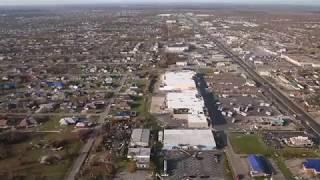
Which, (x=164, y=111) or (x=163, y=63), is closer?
(x=164, y=111)

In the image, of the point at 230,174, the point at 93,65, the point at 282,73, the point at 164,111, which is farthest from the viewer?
the point at 93,65

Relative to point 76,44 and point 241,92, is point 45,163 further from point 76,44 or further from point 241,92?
point 76,44

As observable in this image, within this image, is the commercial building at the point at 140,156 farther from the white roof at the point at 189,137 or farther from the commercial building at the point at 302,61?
the commercial building at the point at 302,61

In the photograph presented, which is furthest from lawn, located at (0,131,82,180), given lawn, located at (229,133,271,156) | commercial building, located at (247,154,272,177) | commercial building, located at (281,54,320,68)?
commercial building, located at (281,54,320,68)

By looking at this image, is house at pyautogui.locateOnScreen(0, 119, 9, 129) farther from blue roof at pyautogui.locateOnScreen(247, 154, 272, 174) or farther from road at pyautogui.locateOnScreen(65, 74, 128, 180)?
blue roof at pyautogui.locateOnScreen(247, 154, 272, 174)

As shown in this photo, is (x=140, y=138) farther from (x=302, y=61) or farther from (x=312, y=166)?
(x=302, y=61)

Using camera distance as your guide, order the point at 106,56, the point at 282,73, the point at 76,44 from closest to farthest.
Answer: the point at 282,73 < the point at 106,56 < the point at 76,44

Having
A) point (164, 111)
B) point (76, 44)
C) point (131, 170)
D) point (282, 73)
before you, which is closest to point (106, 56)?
point (76, 44)
